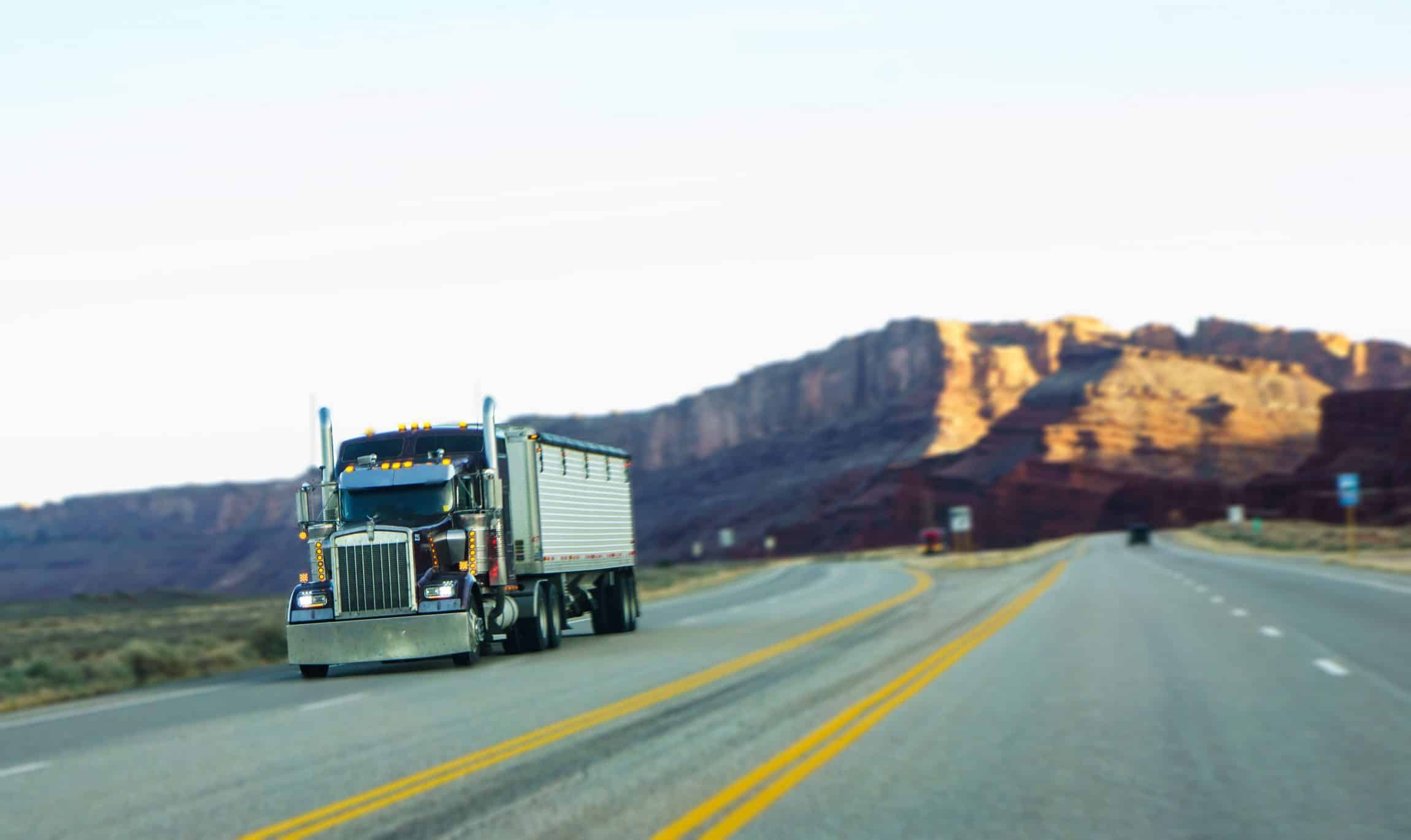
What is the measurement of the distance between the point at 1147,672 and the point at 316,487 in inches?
429

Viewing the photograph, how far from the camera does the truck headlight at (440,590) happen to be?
19.8m

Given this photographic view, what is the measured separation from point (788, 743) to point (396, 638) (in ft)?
31.5

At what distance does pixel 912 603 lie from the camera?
32.4m

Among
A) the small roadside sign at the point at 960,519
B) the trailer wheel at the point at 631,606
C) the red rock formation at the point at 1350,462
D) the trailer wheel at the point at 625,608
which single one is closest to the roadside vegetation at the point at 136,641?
the trailer wheel at the point at 625,608

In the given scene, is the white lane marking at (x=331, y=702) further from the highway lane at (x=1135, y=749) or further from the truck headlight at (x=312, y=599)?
the highway lane at (x=1135, y=749)

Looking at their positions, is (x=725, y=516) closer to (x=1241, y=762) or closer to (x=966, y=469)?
(x=966, y=469)

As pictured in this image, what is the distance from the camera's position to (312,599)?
786 inches

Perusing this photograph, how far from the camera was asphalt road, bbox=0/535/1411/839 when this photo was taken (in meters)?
8.23

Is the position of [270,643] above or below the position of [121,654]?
below

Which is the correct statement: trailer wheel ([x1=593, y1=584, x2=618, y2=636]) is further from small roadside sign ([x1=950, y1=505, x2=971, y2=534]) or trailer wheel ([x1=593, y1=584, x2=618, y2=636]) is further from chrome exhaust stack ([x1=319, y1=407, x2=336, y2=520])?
small roadside sign ([x1=950, y1=505, x2=971, y2=534])

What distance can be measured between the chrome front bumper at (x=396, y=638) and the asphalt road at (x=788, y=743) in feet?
1.44

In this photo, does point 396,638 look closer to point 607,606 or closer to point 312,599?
point 312,599

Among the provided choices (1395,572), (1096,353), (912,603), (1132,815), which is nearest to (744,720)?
(1132,815)

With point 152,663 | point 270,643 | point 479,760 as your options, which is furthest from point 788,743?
point 270,643
